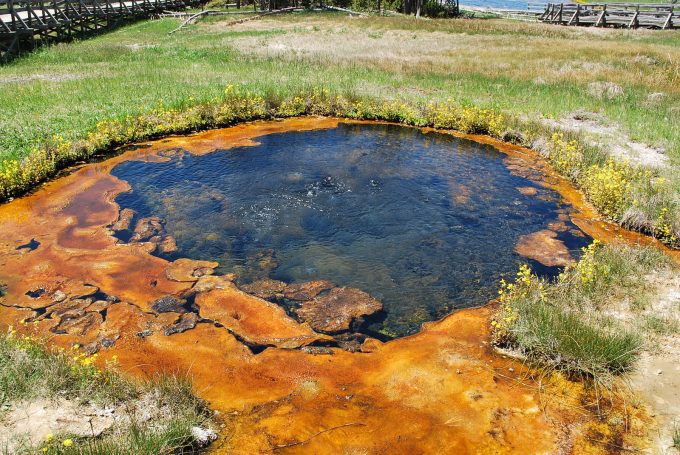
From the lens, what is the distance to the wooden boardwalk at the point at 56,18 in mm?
25219

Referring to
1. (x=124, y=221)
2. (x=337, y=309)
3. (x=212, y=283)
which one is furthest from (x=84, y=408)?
(x=124, y=221)

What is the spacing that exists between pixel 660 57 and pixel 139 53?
26.8 m

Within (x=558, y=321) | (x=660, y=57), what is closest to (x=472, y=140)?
(x=558, y=321)

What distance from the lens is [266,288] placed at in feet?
28.0

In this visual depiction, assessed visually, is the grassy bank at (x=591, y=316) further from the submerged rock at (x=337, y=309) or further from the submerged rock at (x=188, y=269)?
the submerged rock at (x=188, y=269)

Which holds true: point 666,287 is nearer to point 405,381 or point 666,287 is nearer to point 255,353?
point 405,381

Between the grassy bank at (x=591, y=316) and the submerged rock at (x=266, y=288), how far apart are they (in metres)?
3.62

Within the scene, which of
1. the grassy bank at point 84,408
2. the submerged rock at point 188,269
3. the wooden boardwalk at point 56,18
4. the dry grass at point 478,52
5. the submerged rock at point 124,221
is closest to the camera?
the grassy bank at point 84,408

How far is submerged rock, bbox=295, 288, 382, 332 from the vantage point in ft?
25.3

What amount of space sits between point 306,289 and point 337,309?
79 centimetres

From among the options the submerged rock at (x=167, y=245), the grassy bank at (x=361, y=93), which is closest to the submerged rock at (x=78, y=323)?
the submerged rock at (x=167, y=245)

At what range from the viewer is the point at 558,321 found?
6770 millimetres

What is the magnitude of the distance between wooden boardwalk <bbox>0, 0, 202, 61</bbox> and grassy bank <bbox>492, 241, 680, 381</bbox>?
1068 inches

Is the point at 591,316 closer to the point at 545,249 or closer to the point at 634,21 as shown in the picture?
the point at 545,249
